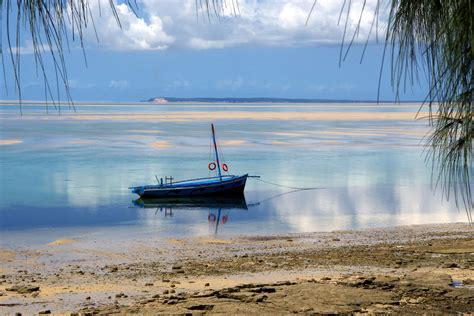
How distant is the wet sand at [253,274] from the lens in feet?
34.6

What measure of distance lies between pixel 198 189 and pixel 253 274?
48.2ft

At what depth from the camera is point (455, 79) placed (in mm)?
4477

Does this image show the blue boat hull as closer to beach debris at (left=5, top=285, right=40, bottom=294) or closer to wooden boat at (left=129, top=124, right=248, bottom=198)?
wooden boat at (left=129, top=124, right=248, bottom=198)

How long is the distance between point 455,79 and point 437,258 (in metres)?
11.0

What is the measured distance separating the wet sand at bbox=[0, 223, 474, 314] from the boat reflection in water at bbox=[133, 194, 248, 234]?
5.53 m

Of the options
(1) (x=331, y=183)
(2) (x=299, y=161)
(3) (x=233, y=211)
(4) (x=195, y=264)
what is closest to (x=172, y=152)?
(2) (x=299, y=161)

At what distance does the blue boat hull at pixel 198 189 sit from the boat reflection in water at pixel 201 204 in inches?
6.5

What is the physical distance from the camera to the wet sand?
10555mm

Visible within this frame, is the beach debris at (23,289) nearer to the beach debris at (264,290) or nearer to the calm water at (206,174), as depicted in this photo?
the beach debris at (264,290)

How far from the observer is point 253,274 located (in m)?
14.0

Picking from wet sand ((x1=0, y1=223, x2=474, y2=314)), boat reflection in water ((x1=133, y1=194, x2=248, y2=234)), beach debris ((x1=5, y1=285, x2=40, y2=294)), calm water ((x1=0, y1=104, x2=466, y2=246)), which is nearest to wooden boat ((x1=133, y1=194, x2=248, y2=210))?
boat reflection in water ((x1=133, y1=194, x2=248, y2=234))

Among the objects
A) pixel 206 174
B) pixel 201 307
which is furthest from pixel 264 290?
pixel 206 174

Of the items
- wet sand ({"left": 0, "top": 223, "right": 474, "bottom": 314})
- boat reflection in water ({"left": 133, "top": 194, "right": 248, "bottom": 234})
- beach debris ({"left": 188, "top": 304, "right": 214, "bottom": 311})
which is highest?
beach debris ({"left": 188, "top": 304, "right": 214, "bottom": 311})

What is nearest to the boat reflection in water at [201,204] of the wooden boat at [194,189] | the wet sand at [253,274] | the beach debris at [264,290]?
A: the wooden boat at [194,189]
